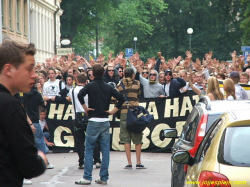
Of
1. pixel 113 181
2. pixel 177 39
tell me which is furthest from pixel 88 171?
pixel 177 39

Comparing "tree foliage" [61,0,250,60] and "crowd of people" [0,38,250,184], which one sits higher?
"tree foliage" [61,0,250,60]

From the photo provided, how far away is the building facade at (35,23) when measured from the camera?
38756mm

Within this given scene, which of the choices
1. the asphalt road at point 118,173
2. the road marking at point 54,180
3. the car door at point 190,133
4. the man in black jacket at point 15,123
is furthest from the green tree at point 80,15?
the man in black jacket at point 15,123

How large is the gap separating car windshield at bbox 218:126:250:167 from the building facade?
29.4 meters

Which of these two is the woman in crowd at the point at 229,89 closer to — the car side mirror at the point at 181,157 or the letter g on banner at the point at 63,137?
the car side mirror at the point at 181,157

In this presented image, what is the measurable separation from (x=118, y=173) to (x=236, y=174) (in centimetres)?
707

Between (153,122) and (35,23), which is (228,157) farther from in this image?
(35,23)

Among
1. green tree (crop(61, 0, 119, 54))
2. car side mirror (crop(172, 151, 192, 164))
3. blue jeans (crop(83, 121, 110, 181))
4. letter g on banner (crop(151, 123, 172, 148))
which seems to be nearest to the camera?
car side mirror (crop(172, 151, 192, 164))

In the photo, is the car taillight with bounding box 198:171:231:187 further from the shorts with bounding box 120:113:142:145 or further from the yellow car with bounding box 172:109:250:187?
the shorts with bounding box 120:113:142:145

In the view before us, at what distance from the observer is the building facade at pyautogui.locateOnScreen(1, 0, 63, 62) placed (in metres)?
38.8

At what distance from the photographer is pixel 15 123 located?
10.9ft

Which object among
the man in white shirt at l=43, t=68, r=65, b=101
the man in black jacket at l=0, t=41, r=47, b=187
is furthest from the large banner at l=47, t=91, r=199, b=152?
the man in black jacket at l=0, t=41, r=47, b=187

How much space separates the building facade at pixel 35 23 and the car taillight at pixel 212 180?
29600 millimetres

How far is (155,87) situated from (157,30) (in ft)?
184
